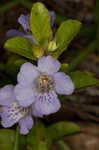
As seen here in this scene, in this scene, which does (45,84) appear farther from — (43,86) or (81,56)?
(81,56)

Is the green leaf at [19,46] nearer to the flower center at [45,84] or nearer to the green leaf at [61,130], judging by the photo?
the flower center at [45,84]

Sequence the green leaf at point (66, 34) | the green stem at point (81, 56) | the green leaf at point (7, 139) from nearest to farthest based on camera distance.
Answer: the green leaf at point (66, 34)
the green leaf at point (7, 139)
the green stem at point (81, 56)

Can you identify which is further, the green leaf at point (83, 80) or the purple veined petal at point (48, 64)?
the green leaf at point (83, 80)

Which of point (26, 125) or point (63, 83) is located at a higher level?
point (63, 83)

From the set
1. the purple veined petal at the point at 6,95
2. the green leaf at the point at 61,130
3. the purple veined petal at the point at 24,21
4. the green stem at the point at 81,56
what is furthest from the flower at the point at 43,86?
the green stem at the point at 81,56

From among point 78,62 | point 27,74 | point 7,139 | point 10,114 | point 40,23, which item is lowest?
point 7,139

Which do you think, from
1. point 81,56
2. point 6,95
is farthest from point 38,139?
point 81,56

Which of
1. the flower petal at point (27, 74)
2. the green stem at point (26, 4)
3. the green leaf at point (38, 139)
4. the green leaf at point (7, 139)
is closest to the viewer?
the flower petal at point (27, 74)
